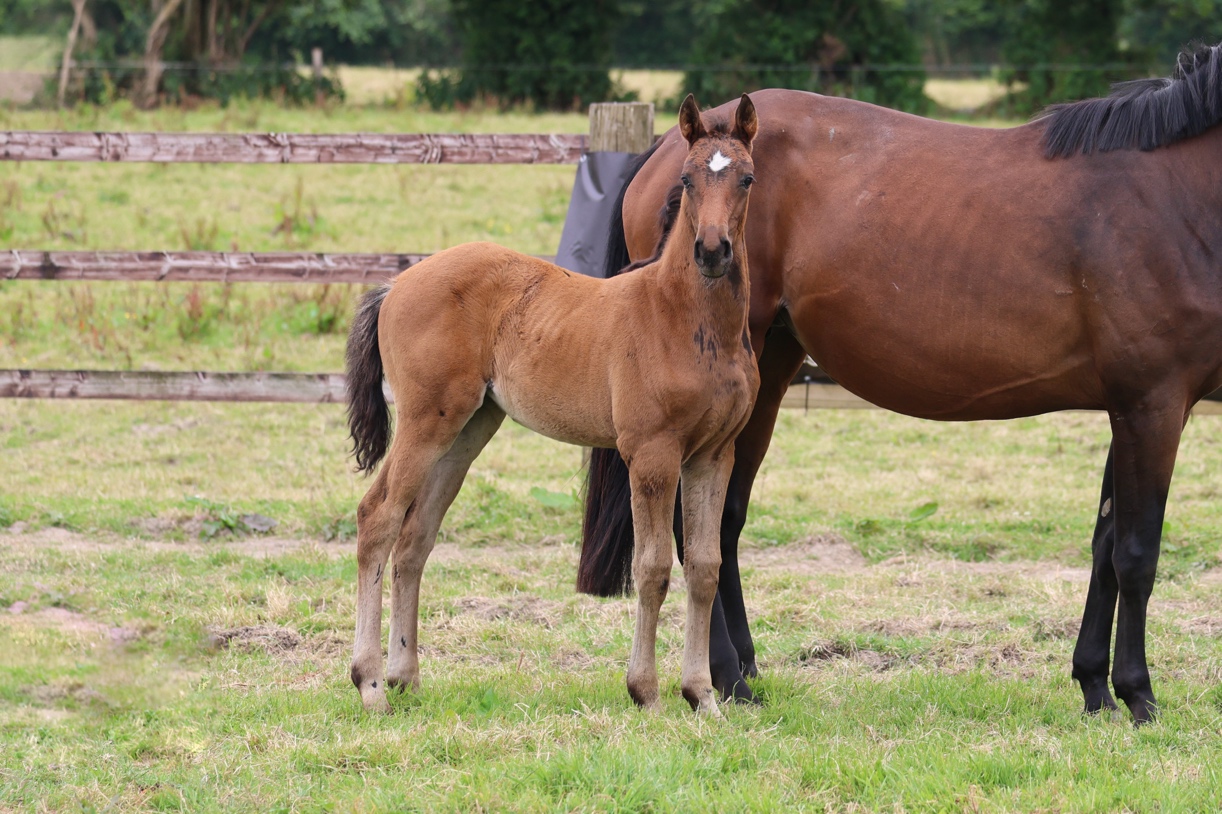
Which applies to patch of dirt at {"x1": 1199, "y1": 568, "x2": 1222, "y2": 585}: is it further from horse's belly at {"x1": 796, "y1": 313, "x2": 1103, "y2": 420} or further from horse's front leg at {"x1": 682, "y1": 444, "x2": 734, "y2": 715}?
horse's front leg at {"x1": 682, "y1": 444, "x2": 734, "y2": 715}

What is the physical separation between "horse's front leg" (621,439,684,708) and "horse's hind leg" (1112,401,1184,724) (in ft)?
5.25

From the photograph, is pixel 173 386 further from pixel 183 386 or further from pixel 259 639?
pixel 259 639

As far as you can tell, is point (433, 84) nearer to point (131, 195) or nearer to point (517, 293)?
point (131, 195)

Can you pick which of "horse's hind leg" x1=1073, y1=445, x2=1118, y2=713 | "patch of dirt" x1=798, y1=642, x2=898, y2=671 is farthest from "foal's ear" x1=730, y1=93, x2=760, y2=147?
"patch of dirt" x1=798, y1=642, x2=898, y2=671

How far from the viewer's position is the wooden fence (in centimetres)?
692

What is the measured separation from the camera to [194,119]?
19203mm

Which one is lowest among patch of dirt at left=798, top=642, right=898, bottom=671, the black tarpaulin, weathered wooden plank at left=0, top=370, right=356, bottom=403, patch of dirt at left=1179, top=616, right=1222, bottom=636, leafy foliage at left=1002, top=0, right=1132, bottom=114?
patch of dirt at left=798, top=642, right=898, bottom=671

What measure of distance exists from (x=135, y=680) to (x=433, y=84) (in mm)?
24175

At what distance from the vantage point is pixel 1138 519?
4.18 metres

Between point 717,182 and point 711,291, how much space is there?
0.38 metres

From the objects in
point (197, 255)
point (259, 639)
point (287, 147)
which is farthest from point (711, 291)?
point (197, 255)

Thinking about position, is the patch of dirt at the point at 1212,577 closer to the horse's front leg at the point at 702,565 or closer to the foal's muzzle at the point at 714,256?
the horse's front leg at the point at 702,565

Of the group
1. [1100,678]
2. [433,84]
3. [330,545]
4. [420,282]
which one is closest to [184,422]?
[330,545]

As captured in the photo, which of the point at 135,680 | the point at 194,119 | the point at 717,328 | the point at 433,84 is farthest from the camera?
the point at 433,84
